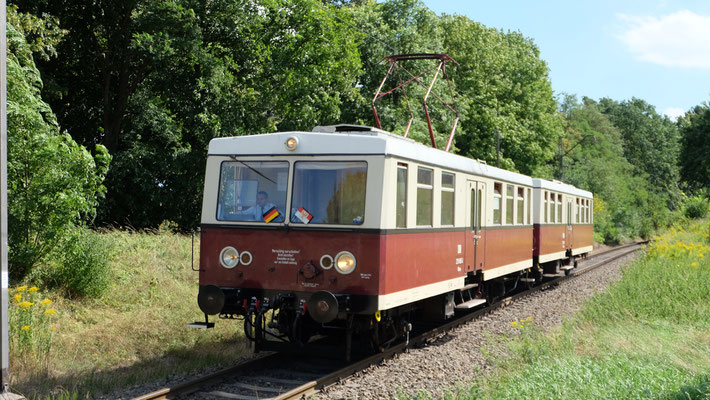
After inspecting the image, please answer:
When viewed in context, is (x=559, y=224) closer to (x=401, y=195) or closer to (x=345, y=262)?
(x=401, y=195)

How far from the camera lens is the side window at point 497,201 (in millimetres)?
13531

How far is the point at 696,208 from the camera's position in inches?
1825

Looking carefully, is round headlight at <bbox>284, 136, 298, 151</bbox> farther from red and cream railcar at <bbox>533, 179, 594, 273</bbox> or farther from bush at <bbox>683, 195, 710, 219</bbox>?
bush at <bbox>683, 195, 710, 219</bbox>

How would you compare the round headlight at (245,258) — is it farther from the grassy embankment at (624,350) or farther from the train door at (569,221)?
the train door at (569,221)

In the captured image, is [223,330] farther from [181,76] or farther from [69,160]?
[181,76]

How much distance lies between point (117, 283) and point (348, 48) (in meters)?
14.6

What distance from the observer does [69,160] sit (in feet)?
39.2

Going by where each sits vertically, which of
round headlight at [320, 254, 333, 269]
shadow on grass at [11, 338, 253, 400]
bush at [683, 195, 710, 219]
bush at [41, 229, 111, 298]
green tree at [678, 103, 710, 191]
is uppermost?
green tree at [678, 103, 710, 191]

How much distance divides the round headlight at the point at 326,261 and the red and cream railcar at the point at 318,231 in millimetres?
12

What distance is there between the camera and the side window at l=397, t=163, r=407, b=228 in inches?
358

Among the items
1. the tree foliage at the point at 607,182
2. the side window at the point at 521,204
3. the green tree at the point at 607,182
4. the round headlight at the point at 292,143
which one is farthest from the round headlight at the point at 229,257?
the green tree at the point at 607,182

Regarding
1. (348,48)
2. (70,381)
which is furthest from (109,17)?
(70,381)

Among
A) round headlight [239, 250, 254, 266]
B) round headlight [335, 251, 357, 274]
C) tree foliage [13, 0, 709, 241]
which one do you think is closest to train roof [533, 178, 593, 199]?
tree foliage [13, 0, 709, 241]

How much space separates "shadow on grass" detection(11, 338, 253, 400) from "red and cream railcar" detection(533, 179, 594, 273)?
388 inches
